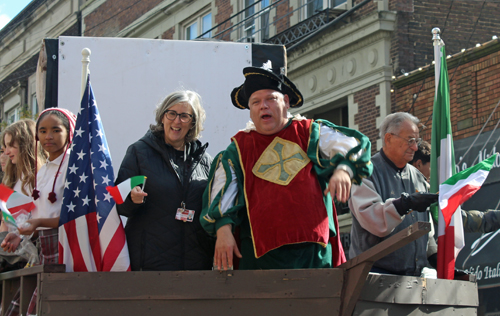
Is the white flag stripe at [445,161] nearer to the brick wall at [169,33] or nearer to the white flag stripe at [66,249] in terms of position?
the white flag stripe at [66,249]

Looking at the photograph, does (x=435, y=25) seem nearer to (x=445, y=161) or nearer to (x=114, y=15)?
(x=445, y=161)

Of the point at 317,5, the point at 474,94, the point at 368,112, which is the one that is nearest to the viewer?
the point at 474,94

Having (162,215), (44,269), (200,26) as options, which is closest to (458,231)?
(162,215)

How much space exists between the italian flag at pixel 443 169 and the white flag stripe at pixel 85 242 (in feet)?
6.67

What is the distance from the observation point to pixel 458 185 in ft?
13.7

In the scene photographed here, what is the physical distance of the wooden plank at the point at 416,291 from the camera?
11.2ft

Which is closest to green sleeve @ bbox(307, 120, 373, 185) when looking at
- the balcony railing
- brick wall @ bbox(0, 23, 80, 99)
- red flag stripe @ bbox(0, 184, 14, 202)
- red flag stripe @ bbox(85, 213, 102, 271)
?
red flag stripe @ bbox(85, 213, 102, 271)

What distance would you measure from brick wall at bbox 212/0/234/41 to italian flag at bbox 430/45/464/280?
461 inches

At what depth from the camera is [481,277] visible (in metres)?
9.67

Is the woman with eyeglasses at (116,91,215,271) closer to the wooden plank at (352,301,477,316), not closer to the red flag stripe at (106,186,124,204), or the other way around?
the red flag stripe at (106,186,124,204)

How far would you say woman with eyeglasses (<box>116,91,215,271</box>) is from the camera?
3.88m

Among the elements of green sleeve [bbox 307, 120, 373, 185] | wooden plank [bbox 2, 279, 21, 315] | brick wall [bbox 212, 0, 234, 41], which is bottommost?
wooden plank [bbox 2, 279, 21, 315]

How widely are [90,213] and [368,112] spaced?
30.4 ft

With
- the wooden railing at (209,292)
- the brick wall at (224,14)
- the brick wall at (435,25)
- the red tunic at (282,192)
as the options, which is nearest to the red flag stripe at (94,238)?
the wooden railing at (209,292)
